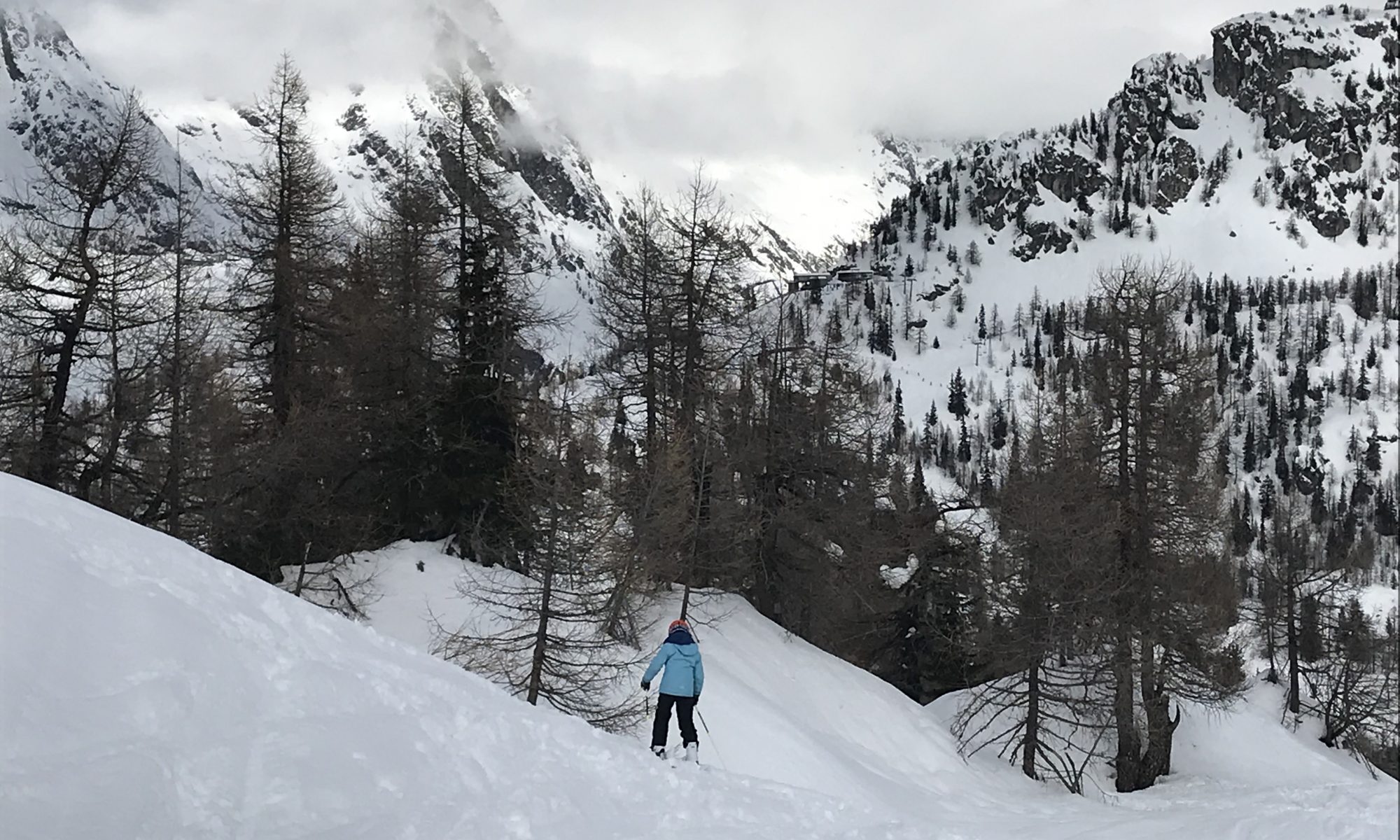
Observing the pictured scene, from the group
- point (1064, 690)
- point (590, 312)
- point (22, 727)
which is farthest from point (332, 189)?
point (1064, 690)

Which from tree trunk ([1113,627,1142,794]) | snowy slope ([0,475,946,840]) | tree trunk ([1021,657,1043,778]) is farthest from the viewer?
tree trunk ([1021,657,1043,778])

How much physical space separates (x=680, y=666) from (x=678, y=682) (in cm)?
23

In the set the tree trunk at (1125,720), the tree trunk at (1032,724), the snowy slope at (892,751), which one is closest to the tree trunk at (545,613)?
the snowy slope at (892,751)

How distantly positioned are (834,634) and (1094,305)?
50.4 ft

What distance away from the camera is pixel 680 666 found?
46.9 ft

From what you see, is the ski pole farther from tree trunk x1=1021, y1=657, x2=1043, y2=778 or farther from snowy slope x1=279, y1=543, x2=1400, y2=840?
tree trunk x1=1021, y1=657, x2=1043, y2=778

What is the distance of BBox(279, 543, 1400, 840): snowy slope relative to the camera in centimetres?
1391

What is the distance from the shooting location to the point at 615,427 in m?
29.8

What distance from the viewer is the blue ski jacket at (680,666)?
14.2 metres

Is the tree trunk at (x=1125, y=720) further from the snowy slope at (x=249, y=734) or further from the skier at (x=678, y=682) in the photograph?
the snowy slope at (x=249, y=734)

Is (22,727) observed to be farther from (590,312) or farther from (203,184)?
(590,312)

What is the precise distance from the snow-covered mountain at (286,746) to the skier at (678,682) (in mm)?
1247

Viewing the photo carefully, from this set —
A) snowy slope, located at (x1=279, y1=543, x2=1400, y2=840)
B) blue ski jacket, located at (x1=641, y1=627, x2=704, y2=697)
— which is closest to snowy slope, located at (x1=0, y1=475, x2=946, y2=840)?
blue ski jacket, located at (x1=641, y1=627, x2=704, y2=697)

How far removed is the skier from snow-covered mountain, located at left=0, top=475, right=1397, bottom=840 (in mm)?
1247
